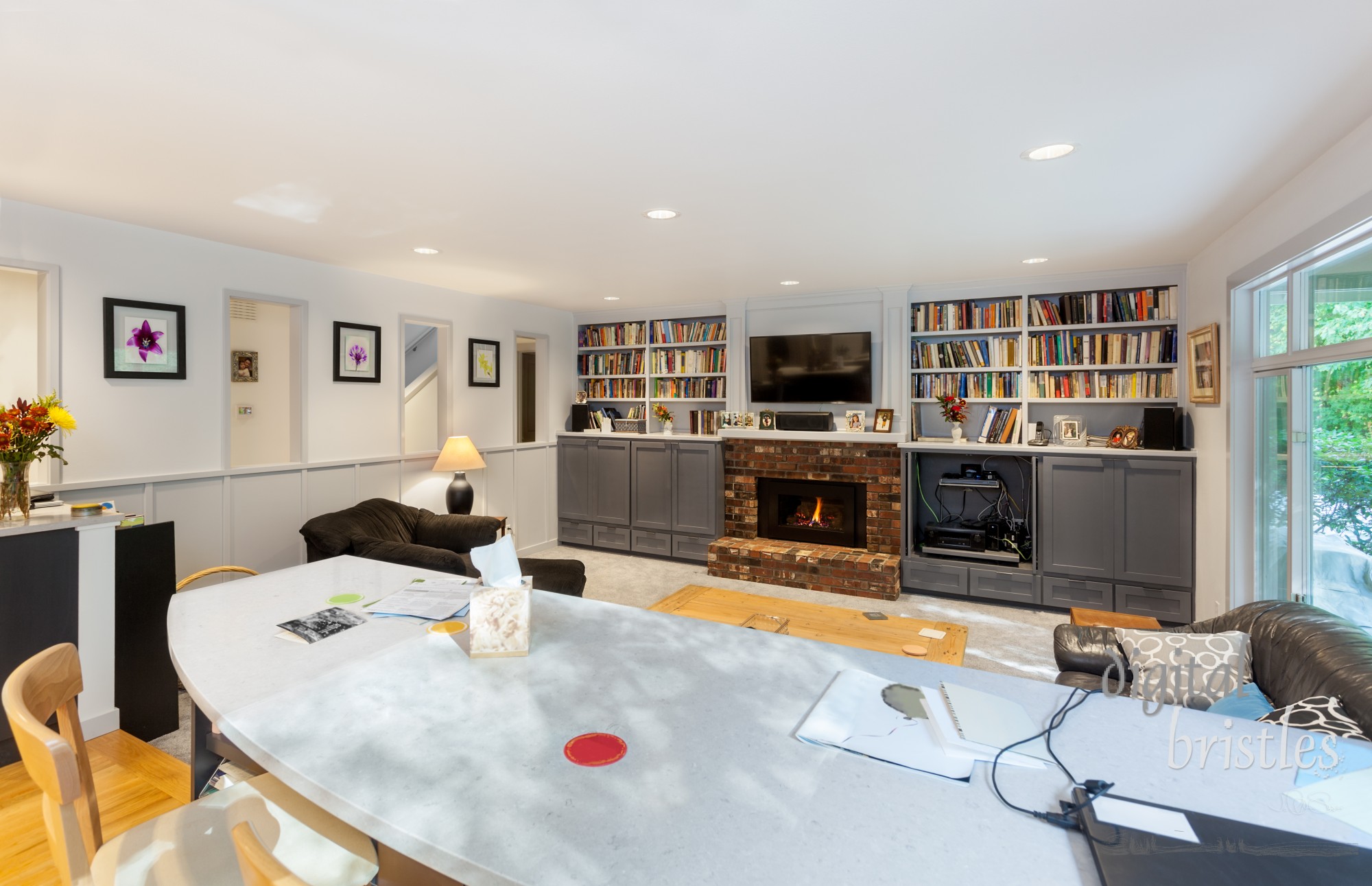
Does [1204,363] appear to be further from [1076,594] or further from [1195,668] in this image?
[1195,668]

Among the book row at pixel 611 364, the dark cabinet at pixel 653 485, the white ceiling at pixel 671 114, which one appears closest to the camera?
the white ceiling at pixel 671 114

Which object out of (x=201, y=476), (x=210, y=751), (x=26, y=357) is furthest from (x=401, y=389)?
(x=210, y=751)

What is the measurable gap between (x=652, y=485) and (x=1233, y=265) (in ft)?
14.9

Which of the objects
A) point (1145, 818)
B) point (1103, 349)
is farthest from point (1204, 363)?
point (1145, 818)

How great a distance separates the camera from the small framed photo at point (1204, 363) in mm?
3834

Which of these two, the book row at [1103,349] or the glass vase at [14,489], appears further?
the book row at [1103,349]

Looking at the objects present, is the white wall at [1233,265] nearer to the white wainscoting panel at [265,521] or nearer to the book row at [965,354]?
the book row at [965,354]

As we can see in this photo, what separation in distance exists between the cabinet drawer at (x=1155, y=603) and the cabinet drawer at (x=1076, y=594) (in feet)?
0.22

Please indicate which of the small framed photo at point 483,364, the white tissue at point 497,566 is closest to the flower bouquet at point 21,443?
the white tissue at point 497,566

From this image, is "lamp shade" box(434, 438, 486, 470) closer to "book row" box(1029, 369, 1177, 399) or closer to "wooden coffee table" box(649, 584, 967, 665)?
"wooden coffee table" box(649, 584, 967, 665)

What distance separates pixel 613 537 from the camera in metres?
6.55

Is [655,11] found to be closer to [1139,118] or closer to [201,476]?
[1139,118]

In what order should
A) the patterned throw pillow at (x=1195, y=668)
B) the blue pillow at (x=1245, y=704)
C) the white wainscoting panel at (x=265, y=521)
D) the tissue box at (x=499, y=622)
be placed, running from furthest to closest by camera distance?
the white wainscoting panel at (x=265, y=521) → the patterned throw pillow at (x=1195, y=668) → the blue pillow at (x=1245, y=704) → the tissue box at (x=499, y=622)

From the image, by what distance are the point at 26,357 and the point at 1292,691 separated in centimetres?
643
